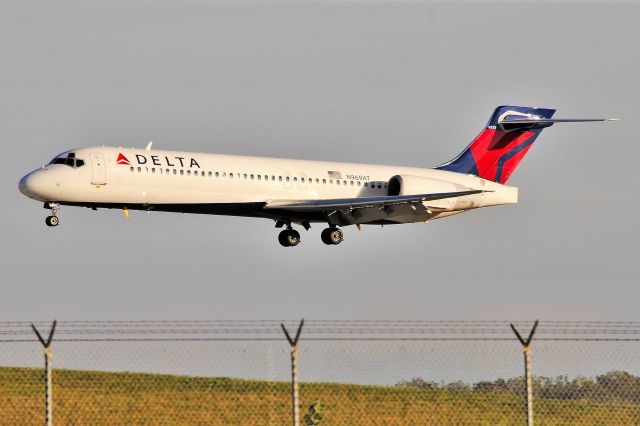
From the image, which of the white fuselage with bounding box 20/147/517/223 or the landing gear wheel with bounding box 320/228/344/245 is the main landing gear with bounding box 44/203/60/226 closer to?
the white fuselage with bounding box 20/147/517/223

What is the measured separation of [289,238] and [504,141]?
1162 centimetres

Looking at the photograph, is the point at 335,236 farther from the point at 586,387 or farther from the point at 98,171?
the point at 586,387

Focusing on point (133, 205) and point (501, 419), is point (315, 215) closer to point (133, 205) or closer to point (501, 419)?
point (133, 205)

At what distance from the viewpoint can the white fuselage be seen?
38.7 meters

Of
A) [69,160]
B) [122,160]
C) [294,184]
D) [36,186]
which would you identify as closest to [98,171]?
[122,160]

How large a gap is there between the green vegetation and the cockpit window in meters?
12.2

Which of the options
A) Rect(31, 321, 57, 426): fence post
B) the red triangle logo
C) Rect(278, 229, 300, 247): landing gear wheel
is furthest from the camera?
Rect(278, 229, 300, 247): landing gear wheel

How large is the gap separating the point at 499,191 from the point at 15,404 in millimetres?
29376

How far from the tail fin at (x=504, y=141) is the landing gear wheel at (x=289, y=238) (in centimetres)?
873

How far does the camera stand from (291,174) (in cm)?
4356

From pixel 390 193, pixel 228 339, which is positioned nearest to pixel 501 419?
pixel 228 339

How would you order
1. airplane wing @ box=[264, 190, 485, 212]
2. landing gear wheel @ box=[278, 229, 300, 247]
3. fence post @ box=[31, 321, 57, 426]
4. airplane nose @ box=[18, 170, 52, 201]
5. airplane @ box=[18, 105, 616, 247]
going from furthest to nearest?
1. landing gear wheel @ box=[278, 229, 300, 247]
2. airplane wing @ box=[264, 190, 485, 212]
3. airplane @ box=[18, 105, 616, 247]
4. airplane nose @ box=[18, 170, 52, 201]
5. fence post @ box=[31, 321, 57, 426]

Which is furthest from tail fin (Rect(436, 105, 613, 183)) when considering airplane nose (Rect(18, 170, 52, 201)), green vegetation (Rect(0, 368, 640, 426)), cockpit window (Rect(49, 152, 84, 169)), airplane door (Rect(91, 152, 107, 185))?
green vegetation (Rect(0, 368, 640, 426))

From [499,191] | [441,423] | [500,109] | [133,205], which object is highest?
[500,109]
